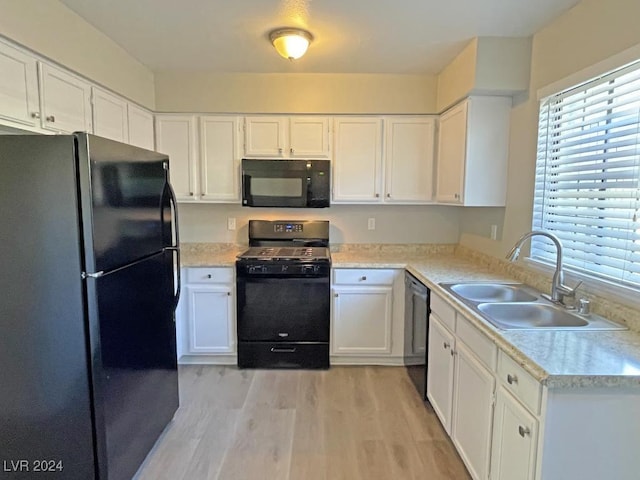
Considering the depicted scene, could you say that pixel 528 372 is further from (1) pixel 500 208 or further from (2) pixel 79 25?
(2) pixel 79 25

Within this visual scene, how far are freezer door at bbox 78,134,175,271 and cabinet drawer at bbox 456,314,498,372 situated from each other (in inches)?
65.4

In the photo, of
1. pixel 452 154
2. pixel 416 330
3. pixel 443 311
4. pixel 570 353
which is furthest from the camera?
pixel 452 154

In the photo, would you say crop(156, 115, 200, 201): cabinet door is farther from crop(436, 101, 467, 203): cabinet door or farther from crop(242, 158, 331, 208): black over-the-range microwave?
crop(436, 101, 467, 203): cabinet door

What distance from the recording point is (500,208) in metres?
2.83

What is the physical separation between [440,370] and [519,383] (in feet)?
3.13

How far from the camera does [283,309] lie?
3107 mm

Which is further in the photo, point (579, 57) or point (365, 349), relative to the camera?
point (365, 349)

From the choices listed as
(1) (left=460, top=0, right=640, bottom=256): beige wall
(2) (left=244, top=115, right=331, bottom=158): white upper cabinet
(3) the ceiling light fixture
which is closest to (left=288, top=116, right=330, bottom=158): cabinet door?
(2) (left=244, top=115, right=331, bottom=158): white upper cabinet

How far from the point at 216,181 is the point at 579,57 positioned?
269cm

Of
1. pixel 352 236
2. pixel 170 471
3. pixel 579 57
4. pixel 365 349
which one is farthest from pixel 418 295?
pixel 170 471

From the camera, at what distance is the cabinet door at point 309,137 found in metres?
3.34

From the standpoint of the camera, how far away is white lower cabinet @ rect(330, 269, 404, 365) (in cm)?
313

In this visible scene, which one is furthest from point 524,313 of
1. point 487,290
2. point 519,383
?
point 519,383

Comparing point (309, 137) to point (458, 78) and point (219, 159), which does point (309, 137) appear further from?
point (458, 78)
